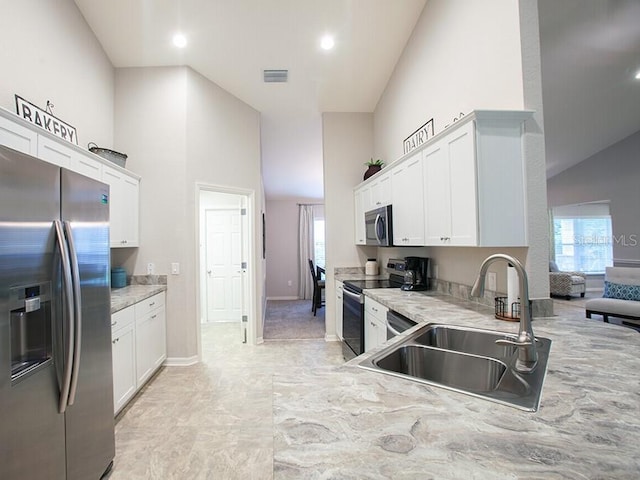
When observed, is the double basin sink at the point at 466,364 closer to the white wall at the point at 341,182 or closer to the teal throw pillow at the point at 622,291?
the white wall at the point at 341,182

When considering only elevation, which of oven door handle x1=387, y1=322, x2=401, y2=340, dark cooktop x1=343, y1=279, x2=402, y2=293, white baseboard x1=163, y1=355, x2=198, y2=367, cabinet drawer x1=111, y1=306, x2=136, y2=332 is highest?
dark cooktop x1=343, y1=279, x2=402, y2=293

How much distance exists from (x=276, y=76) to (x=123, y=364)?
3.39 metres

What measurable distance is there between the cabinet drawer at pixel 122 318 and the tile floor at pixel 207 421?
0.71 metres

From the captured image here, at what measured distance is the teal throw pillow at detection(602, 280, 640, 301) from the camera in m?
4.38

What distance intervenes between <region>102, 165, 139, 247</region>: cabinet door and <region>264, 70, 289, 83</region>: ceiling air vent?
194 cm

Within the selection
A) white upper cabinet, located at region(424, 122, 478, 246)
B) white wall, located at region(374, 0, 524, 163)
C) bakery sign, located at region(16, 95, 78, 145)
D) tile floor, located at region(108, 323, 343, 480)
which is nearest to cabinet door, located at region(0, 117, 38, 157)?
bakery sign, located at region(16, 95, 78, 145)

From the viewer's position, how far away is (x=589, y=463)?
0.59 m

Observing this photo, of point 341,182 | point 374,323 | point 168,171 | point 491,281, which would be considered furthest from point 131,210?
point 491,281

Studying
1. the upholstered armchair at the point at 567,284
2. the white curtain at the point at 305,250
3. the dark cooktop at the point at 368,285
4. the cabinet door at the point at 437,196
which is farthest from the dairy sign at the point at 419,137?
the upholstered armchair at the point at 567,284

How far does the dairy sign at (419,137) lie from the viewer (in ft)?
9.31

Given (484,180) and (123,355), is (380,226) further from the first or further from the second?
(123,355)

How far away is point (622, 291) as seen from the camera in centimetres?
452

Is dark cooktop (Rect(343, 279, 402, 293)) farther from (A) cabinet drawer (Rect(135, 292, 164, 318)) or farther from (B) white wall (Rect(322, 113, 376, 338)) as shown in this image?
(A) cabinet drawer (Rect(135, 292, 164, 318))

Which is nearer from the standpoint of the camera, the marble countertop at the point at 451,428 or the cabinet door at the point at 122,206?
the marble countertop at the point at 451,428
